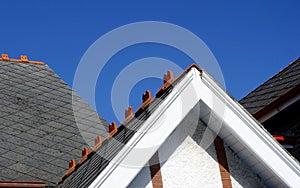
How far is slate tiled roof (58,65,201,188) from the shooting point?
6.52 m

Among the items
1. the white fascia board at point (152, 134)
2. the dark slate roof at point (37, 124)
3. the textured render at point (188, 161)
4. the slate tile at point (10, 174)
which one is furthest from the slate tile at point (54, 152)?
the white fascia board at point (152, 134)

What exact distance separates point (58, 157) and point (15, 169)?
41.0 inches

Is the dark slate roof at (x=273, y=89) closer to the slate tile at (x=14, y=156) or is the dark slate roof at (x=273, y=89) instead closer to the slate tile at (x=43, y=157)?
the slate tile at (x=43, y=157)

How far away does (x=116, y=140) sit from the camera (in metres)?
7.45

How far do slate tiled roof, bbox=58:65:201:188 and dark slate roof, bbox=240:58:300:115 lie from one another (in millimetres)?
3138

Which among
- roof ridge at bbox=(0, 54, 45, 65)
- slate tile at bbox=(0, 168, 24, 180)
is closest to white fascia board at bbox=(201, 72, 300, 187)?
slate tile at bbox=(0, 168, 24, 180)

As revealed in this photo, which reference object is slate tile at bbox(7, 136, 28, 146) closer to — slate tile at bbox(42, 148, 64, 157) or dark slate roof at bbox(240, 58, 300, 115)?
slate tile at bbox(42, 148, 64, 157)

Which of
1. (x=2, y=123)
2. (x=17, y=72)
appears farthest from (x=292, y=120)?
(x=17, y=72)

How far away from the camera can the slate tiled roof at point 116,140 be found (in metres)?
6.52

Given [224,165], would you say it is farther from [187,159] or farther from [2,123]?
[2,123]

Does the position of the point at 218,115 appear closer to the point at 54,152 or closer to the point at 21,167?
the point at 21,167

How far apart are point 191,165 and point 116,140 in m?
1.08

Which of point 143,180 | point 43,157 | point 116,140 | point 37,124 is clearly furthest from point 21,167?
point 143,180

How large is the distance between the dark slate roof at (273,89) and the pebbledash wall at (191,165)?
9.99 feet
